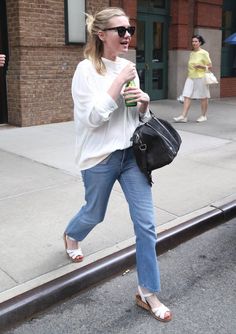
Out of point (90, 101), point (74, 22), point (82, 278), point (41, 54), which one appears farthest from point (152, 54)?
point (90, 101)

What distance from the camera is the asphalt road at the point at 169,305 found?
3.15 m

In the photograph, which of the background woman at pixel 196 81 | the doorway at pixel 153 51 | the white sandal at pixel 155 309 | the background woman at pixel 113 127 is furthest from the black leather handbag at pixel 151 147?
the doorway at pixel 153 51

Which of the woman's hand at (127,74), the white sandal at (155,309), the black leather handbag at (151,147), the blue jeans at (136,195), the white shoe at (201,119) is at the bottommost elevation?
the white sandal at (155,309)

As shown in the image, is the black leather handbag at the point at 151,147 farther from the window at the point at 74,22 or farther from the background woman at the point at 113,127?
the window at the point at 74,22

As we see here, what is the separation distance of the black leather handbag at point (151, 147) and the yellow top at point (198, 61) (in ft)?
24.9

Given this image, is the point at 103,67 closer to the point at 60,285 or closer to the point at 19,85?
the point at 60,285

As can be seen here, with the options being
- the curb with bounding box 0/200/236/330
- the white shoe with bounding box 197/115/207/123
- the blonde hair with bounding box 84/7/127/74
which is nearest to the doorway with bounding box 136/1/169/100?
the white shoe with bounding box 197/115/207/123

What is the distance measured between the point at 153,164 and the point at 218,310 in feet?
3.87

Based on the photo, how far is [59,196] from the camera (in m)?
5.36

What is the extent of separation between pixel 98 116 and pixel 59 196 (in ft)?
8.59

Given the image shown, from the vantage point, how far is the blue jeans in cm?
310

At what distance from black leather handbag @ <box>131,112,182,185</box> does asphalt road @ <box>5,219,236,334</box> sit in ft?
3.34

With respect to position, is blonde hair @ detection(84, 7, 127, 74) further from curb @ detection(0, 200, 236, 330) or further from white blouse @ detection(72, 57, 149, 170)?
curb @ detection(0, 200, 236, 330)

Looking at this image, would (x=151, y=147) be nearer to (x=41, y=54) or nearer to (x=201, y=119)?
(x=41, y=54)
